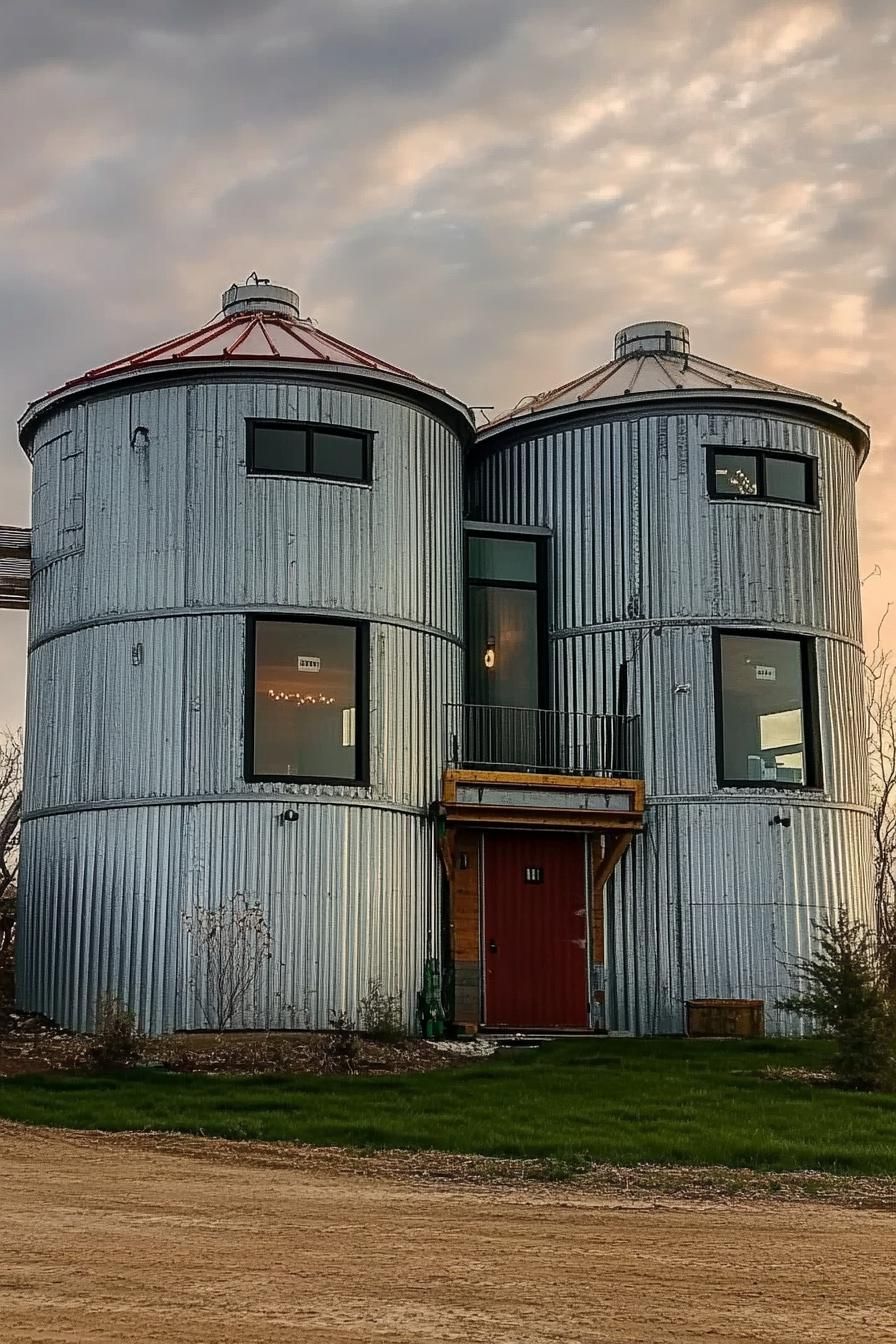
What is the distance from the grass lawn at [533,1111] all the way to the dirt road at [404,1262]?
1525 mm

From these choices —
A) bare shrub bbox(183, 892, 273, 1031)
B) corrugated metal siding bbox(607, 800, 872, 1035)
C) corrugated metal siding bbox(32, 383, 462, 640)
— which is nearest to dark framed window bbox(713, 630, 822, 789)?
corrugated metal siding bbox(607, 800, 872, 1035)

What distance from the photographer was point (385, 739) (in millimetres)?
20469

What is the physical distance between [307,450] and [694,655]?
19.4ft

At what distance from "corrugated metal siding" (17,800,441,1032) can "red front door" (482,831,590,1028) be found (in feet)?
4.35

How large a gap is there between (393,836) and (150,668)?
3.58 m

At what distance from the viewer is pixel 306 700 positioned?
20.1m

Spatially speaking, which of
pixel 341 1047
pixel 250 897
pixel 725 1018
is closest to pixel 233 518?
pixel 250 897

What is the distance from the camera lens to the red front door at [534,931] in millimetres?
21375

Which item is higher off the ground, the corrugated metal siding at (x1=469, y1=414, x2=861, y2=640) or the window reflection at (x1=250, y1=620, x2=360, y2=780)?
the corrugated metal siding at (x1=469, y1=414, x2=861, y2=640)

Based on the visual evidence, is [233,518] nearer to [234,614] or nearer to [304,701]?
[234,614]

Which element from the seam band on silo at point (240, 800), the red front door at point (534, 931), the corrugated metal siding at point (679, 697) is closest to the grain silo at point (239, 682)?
the seam band on silo at point (240, 800)

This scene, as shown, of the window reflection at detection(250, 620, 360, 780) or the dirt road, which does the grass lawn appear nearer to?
the dirt road

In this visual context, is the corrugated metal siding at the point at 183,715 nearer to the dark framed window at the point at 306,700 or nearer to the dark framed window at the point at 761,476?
the dark framed window at the point at 306,700

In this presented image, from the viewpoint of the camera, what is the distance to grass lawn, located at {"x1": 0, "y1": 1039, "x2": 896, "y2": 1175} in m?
13.1
